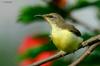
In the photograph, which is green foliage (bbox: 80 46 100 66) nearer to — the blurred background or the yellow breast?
the blurred background

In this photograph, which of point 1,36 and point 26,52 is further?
point 1,36

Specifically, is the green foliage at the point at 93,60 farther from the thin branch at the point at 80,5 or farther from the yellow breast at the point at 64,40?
the yellow breast at the point at 64,40

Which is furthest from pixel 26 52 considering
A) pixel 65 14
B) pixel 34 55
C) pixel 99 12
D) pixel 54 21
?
pixel 54 21

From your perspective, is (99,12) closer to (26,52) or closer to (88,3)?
(88,3)

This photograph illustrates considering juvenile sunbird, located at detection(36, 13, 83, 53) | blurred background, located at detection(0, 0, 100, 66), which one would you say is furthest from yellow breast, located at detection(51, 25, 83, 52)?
blurred background, located at detection(0, 0, 100, 66)

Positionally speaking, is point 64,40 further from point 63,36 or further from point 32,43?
point 32,43

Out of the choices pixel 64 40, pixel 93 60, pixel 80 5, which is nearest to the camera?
pixel 64 40

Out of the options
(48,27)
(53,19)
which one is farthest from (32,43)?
(53,19)

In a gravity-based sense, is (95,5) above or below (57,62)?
above

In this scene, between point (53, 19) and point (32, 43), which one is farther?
point (32, 43)
